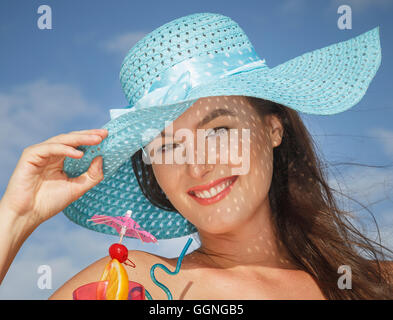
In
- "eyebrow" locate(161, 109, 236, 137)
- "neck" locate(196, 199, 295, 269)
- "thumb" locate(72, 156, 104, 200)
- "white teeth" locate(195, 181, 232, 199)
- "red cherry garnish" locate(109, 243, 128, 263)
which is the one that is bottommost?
"neck" locate(196, 199, 295, 269)

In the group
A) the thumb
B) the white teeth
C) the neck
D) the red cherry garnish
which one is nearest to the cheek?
the white teeth

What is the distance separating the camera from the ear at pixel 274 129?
2.03 m

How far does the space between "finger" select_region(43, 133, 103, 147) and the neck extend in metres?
0.79

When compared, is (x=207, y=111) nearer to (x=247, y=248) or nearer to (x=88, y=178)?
(x=88, y=178)

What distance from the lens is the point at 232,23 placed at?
6.29 feet

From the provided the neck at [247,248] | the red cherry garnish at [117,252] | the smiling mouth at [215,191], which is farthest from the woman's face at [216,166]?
the red cherry garnish at [117,252]

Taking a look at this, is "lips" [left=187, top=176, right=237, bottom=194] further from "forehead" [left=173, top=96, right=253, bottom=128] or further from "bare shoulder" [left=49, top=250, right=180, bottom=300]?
"bare shoulder" [left=49, top=250, right=180, bottom=300]

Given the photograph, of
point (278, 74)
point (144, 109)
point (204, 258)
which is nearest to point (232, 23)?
point (278, 74)

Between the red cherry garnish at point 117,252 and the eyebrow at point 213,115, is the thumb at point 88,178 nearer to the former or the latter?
the eyebrow at point 213,115

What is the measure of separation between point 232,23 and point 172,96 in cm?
54

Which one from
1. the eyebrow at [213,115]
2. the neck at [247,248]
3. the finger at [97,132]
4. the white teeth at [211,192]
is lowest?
the neck at [247,248]

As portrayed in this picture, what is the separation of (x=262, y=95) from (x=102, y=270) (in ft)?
3.02

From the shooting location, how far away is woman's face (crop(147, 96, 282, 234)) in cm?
171

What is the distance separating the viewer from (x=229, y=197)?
177cm
